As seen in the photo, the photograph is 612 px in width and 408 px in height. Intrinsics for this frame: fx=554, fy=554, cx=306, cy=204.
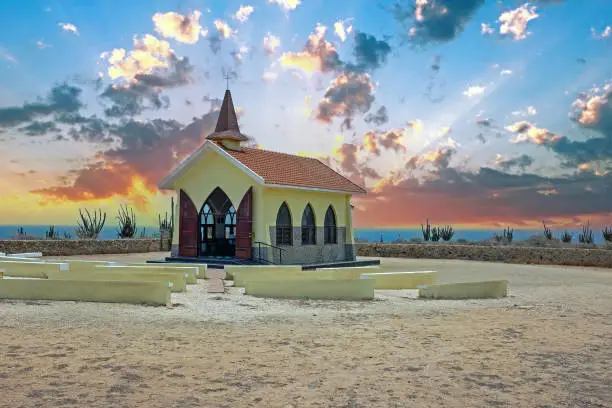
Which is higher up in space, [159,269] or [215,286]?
[159,269]

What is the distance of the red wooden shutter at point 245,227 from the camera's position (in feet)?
71.9

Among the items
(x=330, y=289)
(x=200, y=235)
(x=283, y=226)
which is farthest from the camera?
(x=200, y=235)

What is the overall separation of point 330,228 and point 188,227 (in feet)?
21.3

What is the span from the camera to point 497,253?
93.7ft

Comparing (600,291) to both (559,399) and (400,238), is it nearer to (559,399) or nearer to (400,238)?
(559,399)

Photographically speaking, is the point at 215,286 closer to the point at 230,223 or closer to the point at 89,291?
the point at 89,291

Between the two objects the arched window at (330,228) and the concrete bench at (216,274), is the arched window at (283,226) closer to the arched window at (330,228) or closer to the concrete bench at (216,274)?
the arched window at (330,228)

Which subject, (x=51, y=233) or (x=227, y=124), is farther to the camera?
(x=51, y=233)

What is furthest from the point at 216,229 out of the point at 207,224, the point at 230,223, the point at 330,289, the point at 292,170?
the point at 330,289

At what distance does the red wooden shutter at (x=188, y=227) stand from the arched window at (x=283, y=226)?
11.5ft

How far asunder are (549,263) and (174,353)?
23900 mm

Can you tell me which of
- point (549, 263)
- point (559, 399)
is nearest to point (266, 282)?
point (559, 399)

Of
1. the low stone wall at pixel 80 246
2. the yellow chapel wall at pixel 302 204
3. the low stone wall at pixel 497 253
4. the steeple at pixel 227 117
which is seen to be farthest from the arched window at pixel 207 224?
the low stone wall at pixel 497 253

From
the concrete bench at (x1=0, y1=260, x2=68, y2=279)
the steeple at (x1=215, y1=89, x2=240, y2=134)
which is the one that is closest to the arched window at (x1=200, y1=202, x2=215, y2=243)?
the steeple at (x1=215, y1=89, x2=240, y2=134)
